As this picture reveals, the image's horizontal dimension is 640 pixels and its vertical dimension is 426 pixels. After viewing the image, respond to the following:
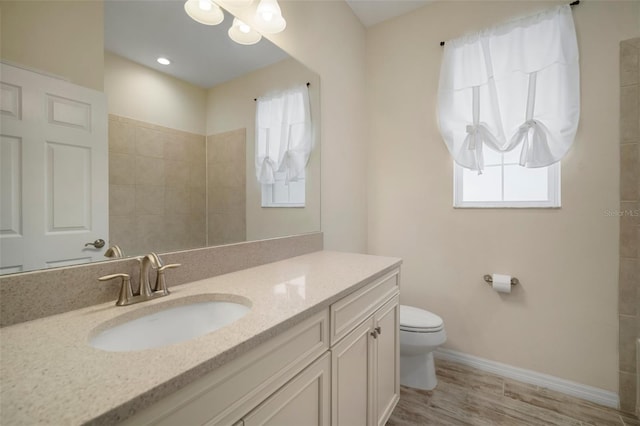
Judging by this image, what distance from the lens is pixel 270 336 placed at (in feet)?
2.26

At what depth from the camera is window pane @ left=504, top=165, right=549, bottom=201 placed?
1.83 metres

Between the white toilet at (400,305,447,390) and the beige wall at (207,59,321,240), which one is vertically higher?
the beige wall at (207,59,321,240)

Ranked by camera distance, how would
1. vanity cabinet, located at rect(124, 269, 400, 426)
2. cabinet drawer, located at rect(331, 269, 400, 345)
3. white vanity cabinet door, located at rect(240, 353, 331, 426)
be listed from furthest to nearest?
cabinet drawer, located at rect(331, 269, 400, 345) < white vanity cabinet door, located at rect(240, 353, 331, 426) < vanity cabinet, located at rect(124, 269, 400, 426)

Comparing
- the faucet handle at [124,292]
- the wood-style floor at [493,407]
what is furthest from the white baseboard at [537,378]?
the faucet handle at [124,292]

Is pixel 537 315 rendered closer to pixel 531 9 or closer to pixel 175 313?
pixel 531 9

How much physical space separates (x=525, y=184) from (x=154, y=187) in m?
2.18

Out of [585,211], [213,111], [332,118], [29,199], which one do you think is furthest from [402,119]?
[29,199]

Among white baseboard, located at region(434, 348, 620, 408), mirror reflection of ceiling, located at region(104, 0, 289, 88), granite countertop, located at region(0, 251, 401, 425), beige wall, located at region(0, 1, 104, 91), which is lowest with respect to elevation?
white baseboard, located at region(434, 348, 620, 408)

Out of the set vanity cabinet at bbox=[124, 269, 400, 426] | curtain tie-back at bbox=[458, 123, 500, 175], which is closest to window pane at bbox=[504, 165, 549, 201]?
curtain tie-back at bbox=[458, 123, 500, 175]

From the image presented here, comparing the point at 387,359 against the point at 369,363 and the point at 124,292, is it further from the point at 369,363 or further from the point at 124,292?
the point at 124,292

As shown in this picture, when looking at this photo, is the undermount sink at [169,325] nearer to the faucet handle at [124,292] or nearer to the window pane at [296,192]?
the faucet handle at [124,292]

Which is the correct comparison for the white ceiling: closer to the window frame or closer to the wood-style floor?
the window frame

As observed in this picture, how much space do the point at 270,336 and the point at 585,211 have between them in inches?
79.8

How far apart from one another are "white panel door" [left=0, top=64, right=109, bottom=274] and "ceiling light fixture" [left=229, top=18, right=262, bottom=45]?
27.6 inches
